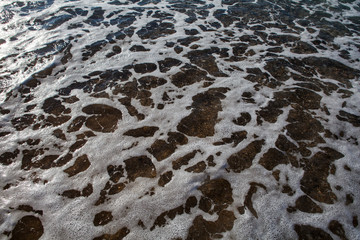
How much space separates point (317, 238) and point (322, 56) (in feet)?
17.2

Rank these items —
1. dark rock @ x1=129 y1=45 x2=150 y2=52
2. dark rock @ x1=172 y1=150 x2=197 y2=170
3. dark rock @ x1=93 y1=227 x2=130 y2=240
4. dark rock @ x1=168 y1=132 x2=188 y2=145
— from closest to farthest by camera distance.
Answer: dark rock @ x1=93 y1=227 x2=130 y2=240 < dark rock @ x1=172 y1=150 x2=197 y2=170 < dark rock @ x1=168 y1=132 x2=188 y2=145 < dark rock @ x1=129 y1=45 x2=150 y2=52

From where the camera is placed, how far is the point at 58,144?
3.84 metres

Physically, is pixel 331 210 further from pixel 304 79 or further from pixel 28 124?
pixel 28 124

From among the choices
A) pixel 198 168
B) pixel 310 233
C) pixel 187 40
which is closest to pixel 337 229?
pixel 310 233

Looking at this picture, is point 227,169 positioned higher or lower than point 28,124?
lower

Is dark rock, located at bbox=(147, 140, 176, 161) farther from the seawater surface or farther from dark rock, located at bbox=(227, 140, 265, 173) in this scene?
dark rock, located at bbox=(227, 140, 265, 173)

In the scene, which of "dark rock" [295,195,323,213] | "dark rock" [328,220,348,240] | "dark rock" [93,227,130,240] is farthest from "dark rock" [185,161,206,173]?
"dark rock" [328,220,348,240]

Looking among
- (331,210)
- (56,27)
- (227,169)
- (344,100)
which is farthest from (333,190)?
(56,27)

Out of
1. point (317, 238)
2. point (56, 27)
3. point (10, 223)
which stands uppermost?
point (56, 27)

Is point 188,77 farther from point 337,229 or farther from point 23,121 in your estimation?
point 337,229

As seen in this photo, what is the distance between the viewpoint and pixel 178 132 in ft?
13.5

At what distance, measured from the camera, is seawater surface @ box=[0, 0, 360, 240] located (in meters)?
2.94

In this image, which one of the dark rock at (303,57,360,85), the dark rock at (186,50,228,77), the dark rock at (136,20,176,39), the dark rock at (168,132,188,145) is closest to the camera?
the dark rock at (168,132,188,145)

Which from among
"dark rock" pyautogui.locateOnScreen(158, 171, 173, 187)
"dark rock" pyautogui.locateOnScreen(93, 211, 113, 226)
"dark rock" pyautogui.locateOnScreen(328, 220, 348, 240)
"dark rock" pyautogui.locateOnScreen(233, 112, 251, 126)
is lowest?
"dark rock" pyautogui.locateOnScreen(328, 220, 348, 240)
